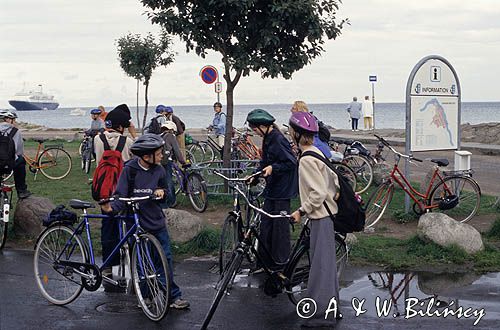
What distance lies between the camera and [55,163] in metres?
19.6

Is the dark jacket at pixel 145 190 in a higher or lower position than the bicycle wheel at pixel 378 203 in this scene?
higher

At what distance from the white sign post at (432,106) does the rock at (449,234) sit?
2.54 metres

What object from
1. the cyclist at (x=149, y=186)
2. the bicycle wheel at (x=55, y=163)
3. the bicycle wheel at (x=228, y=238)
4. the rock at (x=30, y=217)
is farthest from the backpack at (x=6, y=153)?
the bicycle wheel at (x=55, y=163)

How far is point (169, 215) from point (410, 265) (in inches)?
133

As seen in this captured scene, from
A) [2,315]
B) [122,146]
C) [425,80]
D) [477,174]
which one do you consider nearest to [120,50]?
[477,174]

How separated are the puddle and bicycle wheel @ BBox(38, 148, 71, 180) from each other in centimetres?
1196

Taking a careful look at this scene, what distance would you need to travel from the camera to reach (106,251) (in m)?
8.67

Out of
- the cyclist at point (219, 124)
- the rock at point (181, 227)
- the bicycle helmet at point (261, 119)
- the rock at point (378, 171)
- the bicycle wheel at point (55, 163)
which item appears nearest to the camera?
the bicycle helmet at point (261, 119)

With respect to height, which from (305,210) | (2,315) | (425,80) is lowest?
(2,315)

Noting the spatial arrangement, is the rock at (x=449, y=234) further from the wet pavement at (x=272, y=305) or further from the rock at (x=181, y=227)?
the rock at (x=181, y=227)

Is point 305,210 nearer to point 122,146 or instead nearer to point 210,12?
point 122,146

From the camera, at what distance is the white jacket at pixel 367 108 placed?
117 ft

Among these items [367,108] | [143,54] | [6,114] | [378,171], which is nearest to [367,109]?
[367,108]

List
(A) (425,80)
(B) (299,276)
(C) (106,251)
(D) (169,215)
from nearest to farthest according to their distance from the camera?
(B) (299,276) < (C) (106,251) < (D) (169,215) < (A) (425,80)
